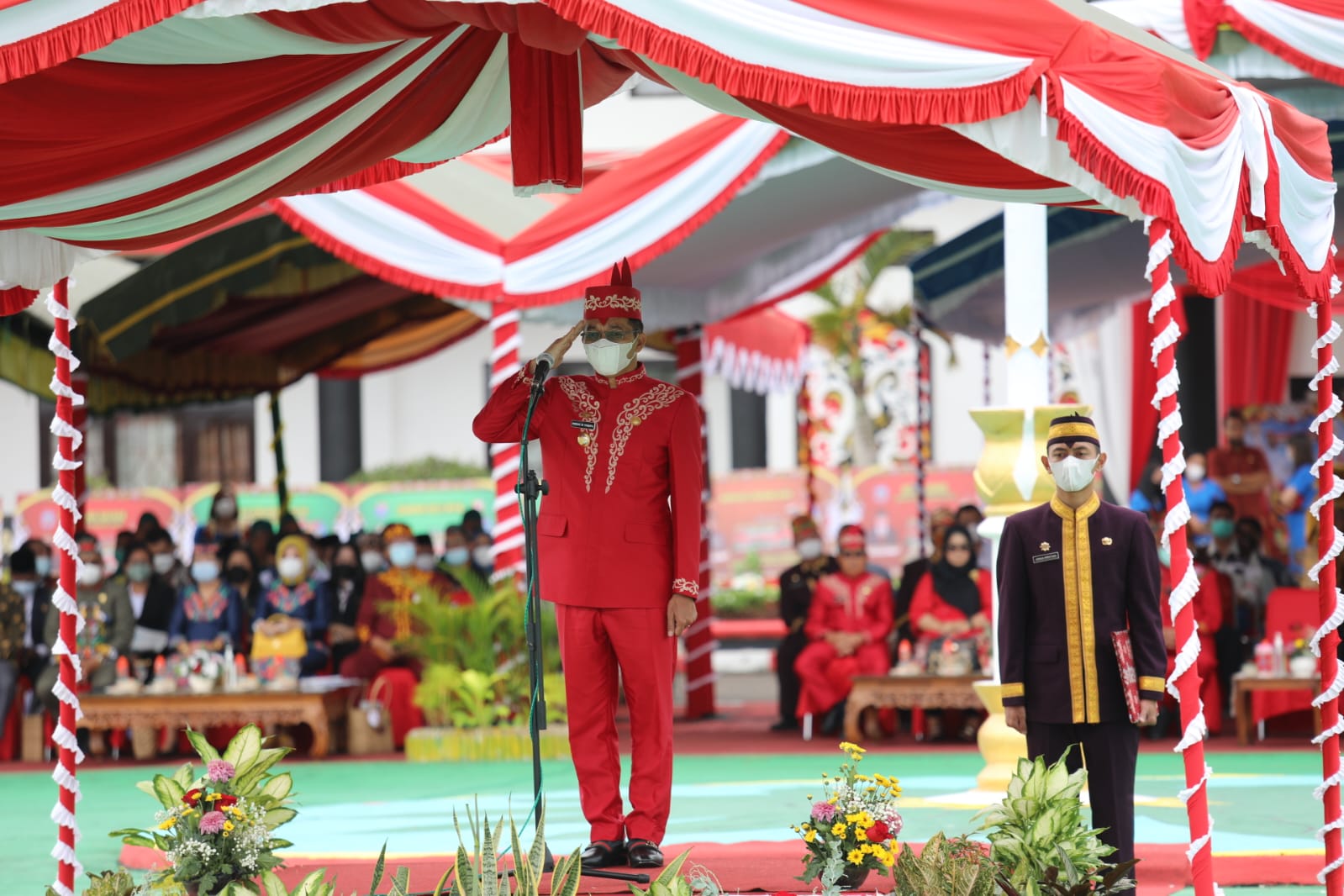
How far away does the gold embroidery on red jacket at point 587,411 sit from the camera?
5465 mm

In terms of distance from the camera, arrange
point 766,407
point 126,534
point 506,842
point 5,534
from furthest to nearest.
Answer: point 766,407 < point 5,534 < point 126,534 < point 506,842

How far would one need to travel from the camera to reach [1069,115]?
4301mm

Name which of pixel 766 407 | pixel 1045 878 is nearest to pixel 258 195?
pixel 1045 878

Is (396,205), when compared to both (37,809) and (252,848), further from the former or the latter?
Answer: (252,848)

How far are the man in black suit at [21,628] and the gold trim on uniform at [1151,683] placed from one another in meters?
7.93

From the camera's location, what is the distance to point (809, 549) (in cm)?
1143

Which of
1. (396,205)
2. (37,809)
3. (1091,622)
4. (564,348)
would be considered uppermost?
(396,205)

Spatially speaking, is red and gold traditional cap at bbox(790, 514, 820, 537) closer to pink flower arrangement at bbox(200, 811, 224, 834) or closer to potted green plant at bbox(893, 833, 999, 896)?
potted green plant at bbox(893, 833, 999, 896)

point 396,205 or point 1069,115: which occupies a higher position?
point 396,205

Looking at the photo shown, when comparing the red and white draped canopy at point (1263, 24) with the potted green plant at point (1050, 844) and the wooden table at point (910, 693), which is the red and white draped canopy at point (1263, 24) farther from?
the potted green plant at point (1050, 844)

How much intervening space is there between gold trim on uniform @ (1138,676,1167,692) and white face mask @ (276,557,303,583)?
7.05 meters

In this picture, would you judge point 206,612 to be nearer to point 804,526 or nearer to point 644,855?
point 804,526

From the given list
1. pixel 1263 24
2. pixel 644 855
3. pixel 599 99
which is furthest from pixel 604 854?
pixel 1263 24

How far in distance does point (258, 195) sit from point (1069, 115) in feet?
8.93
